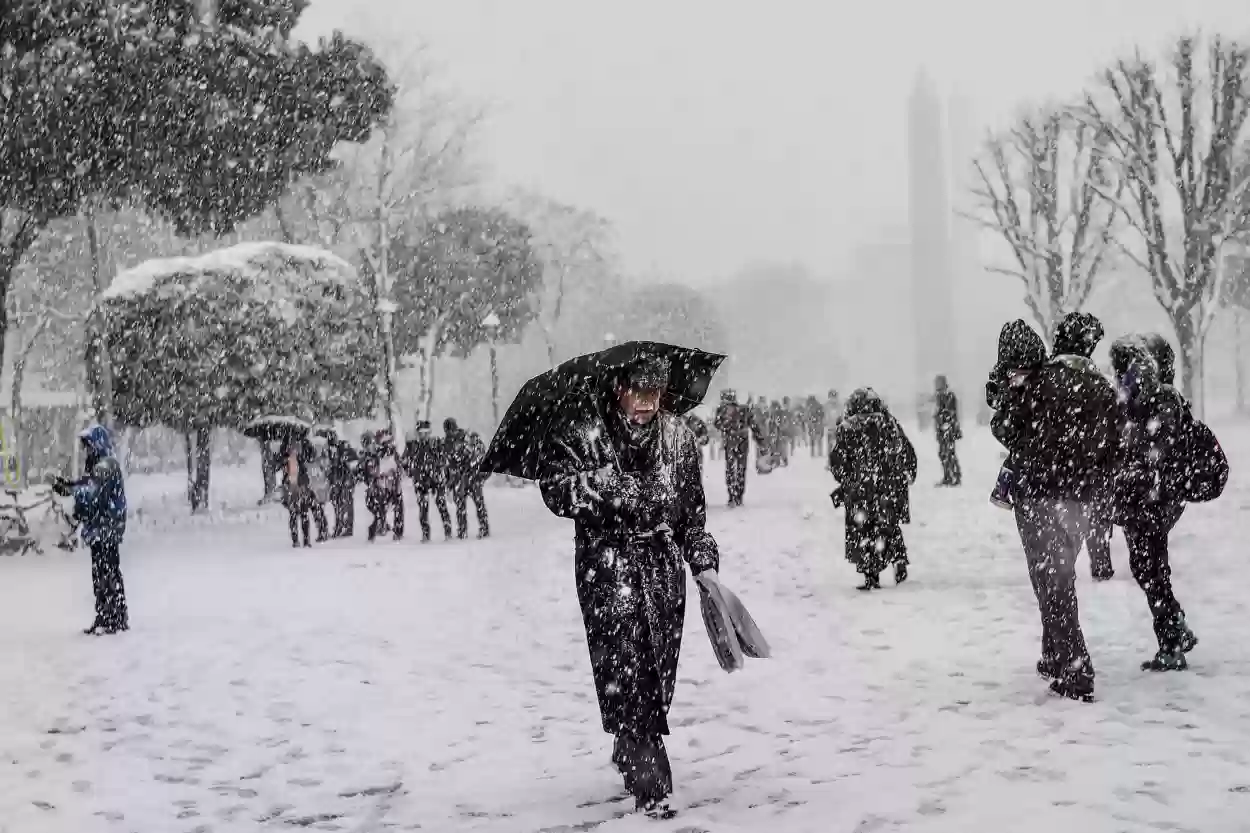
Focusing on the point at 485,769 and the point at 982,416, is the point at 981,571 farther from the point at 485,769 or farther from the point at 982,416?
the point at 982,416

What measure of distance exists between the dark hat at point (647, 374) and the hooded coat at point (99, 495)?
258 inches

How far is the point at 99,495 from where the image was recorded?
10.1m

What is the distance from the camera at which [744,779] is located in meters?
5.50

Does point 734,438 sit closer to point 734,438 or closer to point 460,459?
point 734,438

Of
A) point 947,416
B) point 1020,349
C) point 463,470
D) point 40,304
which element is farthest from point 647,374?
point 40,304

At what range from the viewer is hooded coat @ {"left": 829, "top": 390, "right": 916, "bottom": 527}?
10844mm

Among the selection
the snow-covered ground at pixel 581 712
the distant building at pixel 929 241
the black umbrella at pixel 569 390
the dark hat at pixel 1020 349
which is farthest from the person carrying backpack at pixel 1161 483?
the distant building at pixel 929 241

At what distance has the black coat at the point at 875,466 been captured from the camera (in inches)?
427

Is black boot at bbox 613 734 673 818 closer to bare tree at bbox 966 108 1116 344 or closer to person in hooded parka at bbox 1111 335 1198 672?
person in hooded parka at bbox 1111 335 1198 672

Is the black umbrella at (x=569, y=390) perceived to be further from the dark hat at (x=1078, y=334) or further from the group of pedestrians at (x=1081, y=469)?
the dark hat at (x=1078, y=334)

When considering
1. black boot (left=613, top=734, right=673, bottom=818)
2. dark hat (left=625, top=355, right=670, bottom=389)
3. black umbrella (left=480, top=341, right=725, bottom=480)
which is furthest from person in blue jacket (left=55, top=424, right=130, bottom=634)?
dark hat (left=625, top=355, right=670, bottom=389)

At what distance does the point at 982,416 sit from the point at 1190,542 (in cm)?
4933

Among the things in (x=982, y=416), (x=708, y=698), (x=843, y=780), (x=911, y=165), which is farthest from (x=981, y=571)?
(x=911, y=165)

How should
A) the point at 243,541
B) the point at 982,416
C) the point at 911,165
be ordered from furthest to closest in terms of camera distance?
the point at 911,165
the point at 982,416
the point at 243,541
